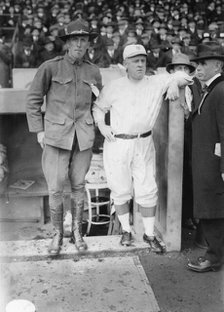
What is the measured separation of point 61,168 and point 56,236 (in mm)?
697

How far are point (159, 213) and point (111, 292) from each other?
130cm

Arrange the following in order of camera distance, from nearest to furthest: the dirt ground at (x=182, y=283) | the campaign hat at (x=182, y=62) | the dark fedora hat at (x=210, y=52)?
1. the dirt ground at (x=182, y=283)
2. the dark fedora hat at (x=210, y=52)
3. the campaign hat at (x=182, y=62)

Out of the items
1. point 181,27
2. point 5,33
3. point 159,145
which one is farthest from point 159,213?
point 5,33

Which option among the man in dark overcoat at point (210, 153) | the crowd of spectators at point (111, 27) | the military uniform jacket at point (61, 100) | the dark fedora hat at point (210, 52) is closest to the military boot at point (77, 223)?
the military uniform jacket at point (61, 100)

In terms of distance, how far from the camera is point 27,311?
9.78 feet

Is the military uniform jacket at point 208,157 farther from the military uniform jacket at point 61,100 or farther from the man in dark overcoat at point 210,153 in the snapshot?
the military uniform jacket at point 61,100

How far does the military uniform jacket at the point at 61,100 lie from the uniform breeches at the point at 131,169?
288mm

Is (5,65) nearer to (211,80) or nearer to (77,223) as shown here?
(77,223)

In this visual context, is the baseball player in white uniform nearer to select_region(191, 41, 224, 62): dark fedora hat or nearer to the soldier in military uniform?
the soldier in military uniform

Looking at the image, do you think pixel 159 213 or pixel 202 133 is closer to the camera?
pixel 202 133

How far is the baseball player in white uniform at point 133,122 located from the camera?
4.01 meters

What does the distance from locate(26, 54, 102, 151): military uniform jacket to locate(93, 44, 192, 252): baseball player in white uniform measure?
206 millimetres

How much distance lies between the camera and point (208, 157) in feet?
12.2

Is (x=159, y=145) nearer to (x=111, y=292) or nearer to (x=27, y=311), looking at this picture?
(x=111, y=292)
